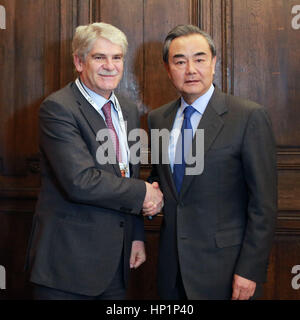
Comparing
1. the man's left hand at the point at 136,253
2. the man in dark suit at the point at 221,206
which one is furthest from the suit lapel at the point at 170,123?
the man's left hand at the point at 136,253

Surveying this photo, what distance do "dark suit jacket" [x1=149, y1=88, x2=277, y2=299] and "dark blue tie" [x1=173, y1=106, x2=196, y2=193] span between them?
0.23 ft

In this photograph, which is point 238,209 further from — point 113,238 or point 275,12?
point 275,12

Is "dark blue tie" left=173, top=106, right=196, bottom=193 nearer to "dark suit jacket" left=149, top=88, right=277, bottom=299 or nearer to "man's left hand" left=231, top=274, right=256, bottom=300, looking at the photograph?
"dark suit jacket" left=149, top=88, right=277, bottom=299

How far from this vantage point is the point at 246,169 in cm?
183

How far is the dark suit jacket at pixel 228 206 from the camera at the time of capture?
1806 mm

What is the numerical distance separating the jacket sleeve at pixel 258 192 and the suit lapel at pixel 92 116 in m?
0.61

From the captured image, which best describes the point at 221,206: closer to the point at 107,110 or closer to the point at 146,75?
the point at 107,110

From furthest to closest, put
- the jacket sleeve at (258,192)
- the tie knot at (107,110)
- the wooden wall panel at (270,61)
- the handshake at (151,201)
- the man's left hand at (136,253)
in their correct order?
1. the wooden wall panel at (270,61)
2. the man's left hand at (136,253)
3. the tie knot at (107,110)
4. the handshake at (151,201)
5. the jacket sleeve at (258,192)

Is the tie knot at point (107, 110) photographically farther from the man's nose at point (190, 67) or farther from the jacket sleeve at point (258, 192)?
the jacket sleeve at point (258, 192)

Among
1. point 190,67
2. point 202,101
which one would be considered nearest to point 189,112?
Answer: point 202,101

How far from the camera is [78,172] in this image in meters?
1.82

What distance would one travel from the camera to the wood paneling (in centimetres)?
269

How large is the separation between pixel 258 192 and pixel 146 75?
4.32 ft

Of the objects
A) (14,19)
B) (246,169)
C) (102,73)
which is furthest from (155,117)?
(14,19)
